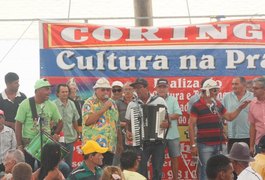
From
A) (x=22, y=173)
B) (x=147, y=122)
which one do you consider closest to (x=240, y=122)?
(x=147, y=122)

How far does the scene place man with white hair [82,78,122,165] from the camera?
10836 mm

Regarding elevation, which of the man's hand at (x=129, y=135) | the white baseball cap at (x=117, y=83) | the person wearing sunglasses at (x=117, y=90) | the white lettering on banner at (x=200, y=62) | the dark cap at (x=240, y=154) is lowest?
the dark cap at (x=240, y=154)

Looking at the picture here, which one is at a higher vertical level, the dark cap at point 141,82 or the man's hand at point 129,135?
the dark cap at point 141,82

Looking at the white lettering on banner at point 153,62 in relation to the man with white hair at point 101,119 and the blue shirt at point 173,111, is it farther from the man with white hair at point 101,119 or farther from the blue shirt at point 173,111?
the man with white hair at point 101,119

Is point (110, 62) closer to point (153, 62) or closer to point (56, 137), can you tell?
point (153, 62)

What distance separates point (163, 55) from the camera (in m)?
12.3

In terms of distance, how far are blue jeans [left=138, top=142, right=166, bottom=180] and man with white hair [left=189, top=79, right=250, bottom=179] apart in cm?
55

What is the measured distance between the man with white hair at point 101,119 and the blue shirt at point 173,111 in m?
1.26

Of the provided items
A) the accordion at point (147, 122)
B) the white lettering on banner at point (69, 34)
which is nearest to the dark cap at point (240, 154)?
the accordion at point (147, 122)

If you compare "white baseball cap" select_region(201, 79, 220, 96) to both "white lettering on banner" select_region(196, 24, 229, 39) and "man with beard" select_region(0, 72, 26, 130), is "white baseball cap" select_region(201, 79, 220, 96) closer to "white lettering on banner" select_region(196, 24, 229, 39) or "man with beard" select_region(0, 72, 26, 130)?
"white lettering on banner" select_region(196, 24, 229, 39)

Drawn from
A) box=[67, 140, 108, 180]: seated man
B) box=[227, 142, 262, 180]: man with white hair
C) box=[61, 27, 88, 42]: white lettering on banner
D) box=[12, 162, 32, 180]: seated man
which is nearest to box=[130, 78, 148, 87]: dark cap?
box=[61, 27, 88, 42]: white lettering on banner

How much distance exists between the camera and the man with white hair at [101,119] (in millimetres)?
10836

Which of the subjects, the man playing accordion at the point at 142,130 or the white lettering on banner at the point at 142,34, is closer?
the man playing accordion at the point at 142,130

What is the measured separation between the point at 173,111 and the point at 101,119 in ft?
5.09
